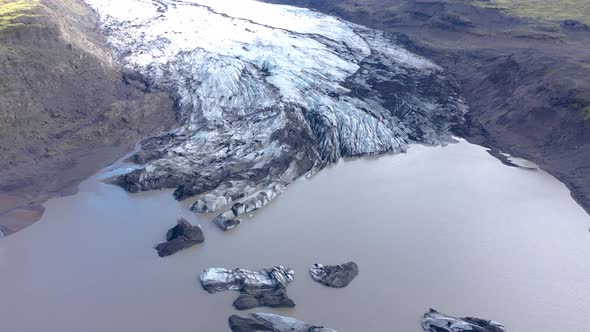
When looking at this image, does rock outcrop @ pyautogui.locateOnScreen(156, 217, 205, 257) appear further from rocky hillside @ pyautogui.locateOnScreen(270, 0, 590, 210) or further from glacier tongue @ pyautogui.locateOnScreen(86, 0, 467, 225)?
rocky hillside @ pyautogui.locateOnScreen(270, 0, 590, 210)

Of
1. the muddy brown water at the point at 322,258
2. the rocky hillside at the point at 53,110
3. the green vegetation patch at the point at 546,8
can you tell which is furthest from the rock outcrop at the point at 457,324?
the green vegetation patch at the point at 546,8

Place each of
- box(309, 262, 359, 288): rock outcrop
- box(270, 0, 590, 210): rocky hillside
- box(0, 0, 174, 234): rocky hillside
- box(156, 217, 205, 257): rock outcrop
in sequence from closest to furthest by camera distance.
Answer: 1. box(309, 262, 359, 288): rock outcrop
2. box(156, 217, 205, 257): rock outcrop
3. box(0, 0, 174, 234): rocky hillside
4. box(270, 0, 590, 210): rocky hillside

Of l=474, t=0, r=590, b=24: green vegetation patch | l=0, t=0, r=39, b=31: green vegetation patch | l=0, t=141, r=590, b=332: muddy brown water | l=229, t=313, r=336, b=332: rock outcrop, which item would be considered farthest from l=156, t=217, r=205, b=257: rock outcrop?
l=474, t=0, r=590, b=24: green vegetation patch

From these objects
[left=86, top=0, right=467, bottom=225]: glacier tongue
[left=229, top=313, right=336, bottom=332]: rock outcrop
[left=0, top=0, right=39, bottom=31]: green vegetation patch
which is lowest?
[left=229, top=313, right=336, bottom=332]: rock outcrop

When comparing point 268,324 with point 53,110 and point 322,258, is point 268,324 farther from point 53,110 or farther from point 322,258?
point 53,110

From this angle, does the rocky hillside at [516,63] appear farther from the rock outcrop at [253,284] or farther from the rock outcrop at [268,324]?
the rock outcrop at [268,324]

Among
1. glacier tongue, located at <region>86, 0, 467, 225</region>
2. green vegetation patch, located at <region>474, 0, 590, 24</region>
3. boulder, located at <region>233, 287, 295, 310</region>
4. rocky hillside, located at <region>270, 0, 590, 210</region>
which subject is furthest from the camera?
green vegetation patch, located at <region>474, 0, 590, 24</region>
